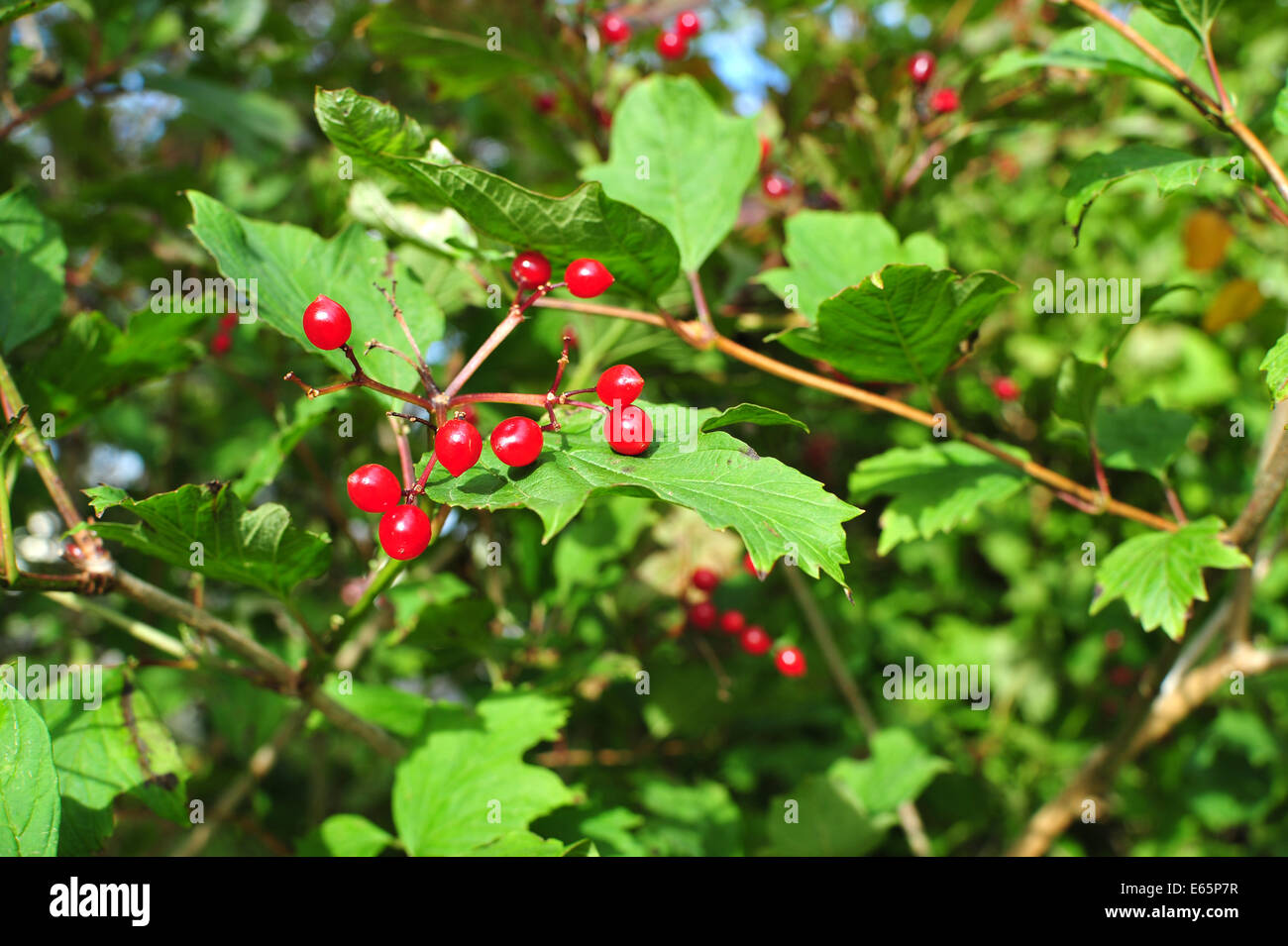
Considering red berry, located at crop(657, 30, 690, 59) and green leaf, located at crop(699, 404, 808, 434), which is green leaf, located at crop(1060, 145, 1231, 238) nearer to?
green leaf, located at crop(699, 404, 808, 434)

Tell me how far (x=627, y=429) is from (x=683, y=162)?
0.77m

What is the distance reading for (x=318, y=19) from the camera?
4246mm

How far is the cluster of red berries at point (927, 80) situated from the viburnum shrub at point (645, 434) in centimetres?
1

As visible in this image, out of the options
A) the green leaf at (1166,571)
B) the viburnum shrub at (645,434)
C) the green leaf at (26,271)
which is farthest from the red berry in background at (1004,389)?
the green leaf at (26,271)

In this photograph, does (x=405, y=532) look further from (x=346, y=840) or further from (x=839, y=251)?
(x=839, y=251)

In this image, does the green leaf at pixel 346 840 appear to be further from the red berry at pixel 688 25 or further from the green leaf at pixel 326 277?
the red berry at pixel 688 25

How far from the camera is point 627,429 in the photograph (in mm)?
1036

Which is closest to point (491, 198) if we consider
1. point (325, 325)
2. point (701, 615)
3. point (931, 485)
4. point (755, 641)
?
point (325, 325)

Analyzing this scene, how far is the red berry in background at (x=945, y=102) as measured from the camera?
6.30 ft

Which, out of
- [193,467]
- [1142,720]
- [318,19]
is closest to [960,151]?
[1142,720]

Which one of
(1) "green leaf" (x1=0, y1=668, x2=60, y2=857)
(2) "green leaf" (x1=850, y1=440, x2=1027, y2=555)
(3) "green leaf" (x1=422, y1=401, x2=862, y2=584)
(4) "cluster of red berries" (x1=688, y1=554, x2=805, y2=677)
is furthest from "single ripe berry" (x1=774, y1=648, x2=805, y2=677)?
(1) "green leaf" (x1=0, y1=668, x2=60, y2=857)
